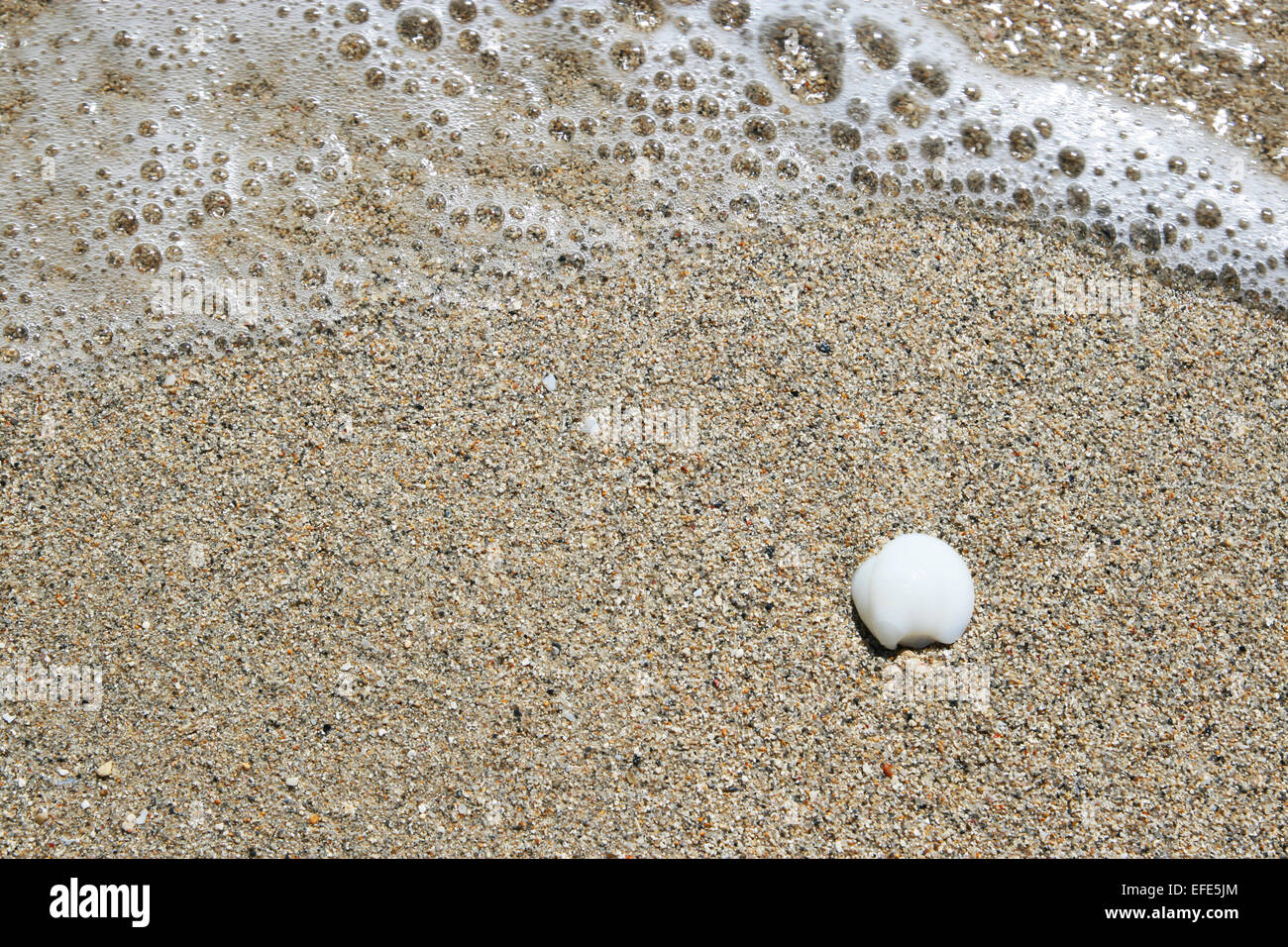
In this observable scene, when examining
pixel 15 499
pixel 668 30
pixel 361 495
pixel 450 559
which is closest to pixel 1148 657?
pixel 450 559

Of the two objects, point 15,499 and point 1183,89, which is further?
point 1183,89

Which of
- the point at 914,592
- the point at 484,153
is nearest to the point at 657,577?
the point at 914,592

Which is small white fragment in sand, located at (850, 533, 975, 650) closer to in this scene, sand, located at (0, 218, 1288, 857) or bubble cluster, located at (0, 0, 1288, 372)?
sand, located at (0, 218, 1288, 857)

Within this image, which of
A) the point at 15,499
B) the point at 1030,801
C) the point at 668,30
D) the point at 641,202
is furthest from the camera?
the point at 668,30

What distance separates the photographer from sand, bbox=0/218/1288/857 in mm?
1855

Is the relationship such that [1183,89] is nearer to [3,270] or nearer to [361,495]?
[361,495]

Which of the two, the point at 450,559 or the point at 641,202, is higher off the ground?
the point at 641,202

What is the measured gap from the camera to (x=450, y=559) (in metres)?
1.94

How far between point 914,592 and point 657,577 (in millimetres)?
515

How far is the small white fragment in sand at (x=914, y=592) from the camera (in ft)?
6.02

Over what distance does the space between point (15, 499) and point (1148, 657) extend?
2.41m

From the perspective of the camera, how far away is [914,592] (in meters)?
1.83

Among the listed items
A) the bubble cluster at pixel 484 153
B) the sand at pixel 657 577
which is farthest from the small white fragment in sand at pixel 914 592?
the bubble cluster at pixel 484 153

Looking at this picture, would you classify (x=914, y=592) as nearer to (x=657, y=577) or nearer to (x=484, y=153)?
(x=657, y=577)
